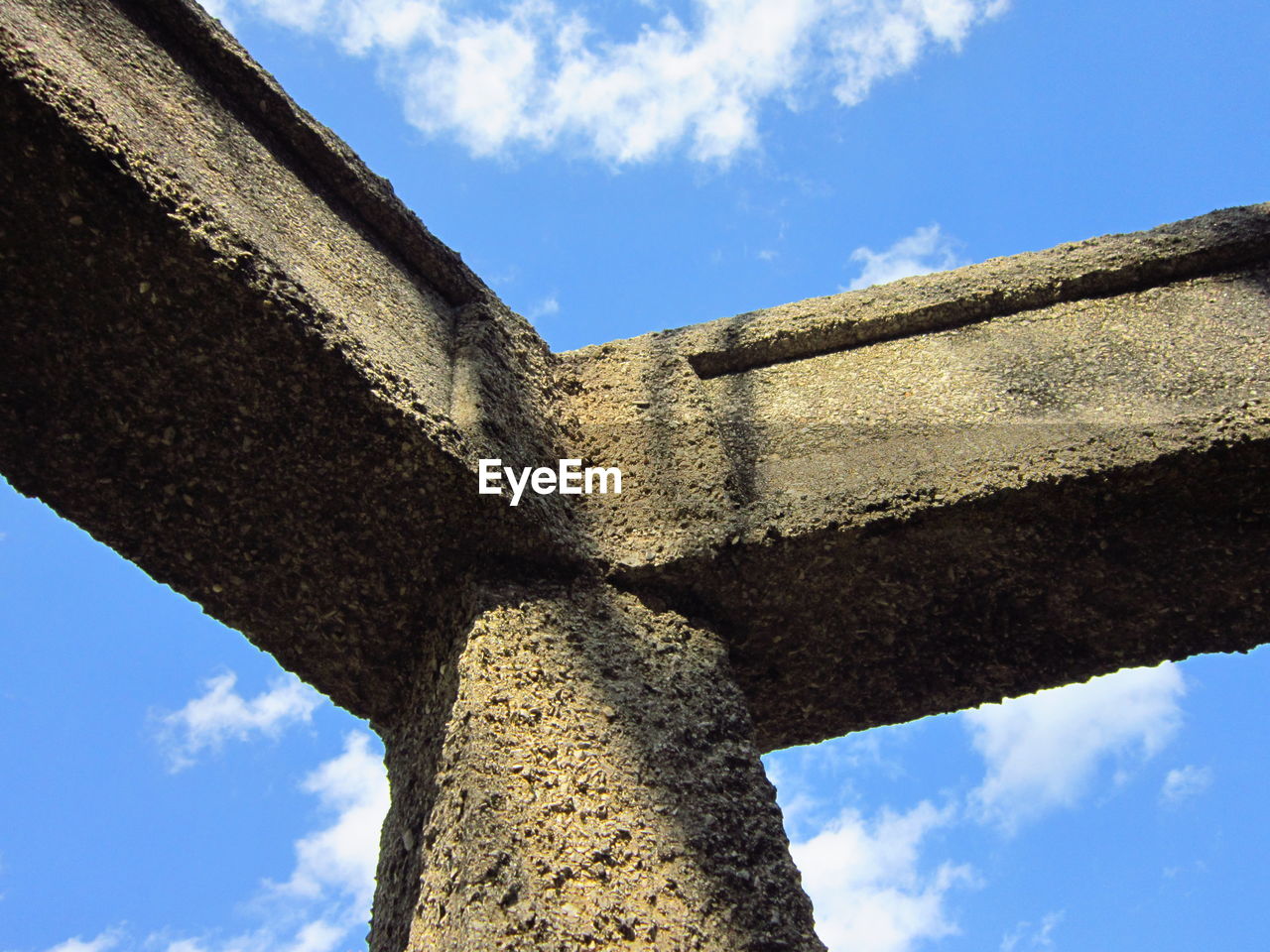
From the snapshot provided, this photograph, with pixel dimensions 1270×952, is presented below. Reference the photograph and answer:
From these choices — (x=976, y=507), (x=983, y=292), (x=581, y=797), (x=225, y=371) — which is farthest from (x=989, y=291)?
(x=225, y=371)

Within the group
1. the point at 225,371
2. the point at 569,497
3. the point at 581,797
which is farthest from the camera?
the point at 569,497

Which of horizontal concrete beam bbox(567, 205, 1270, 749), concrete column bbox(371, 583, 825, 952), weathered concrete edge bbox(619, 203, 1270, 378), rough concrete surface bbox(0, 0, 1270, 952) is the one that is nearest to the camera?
concrete column bbox(371, 583, 825, 952)

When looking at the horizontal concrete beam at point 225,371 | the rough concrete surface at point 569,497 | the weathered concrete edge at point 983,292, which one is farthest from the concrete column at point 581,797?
the weathered concrete edge at point 983,292

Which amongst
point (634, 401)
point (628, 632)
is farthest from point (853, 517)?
point (634, 401)

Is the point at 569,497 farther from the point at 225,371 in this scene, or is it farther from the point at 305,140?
the point at 305,140

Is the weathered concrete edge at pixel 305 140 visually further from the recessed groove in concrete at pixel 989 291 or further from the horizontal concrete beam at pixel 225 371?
the recessed groove in concrete at pixel 989 291

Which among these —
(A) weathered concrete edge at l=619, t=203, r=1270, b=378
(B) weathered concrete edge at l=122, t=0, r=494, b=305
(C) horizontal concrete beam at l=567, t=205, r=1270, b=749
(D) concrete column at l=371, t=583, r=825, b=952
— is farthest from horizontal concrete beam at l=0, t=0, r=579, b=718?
(A) weathered concrete edge at l=619, t=203, r=1270, b=378

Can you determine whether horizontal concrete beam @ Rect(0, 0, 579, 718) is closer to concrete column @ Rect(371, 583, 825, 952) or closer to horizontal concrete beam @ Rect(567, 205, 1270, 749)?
concrete column @ Rect(371, 583, 825, 952)
